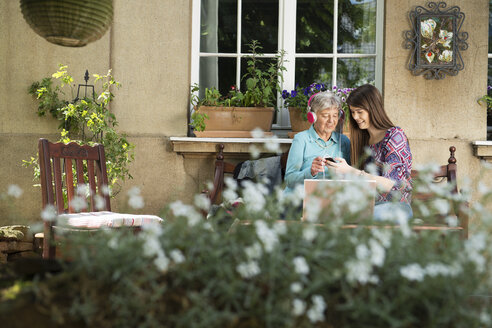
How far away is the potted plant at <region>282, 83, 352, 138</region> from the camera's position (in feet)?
13.0

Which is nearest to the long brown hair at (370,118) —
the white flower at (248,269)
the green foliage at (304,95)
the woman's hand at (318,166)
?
the woman's hand at (318,166)

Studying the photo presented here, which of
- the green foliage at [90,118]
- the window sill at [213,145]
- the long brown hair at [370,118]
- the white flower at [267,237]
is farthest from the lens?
the window sill at [213,145]

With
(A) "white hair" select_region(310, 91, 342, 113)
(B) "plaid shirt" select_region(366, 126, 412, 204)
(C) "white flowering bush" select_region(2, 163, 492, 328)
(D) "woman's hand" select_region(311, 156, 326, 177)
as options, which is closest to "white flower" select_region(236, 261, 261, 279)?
(C) "white flowering bush" select_region(2, 163, 492, 328)

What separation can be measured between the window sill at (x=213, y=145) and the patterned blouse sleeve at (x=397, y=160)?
931mm

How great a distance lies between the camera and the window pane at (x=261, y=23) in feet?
14.1

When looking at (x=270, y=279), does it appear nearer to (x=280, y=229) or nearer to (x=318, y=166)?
(x=280, y=229)

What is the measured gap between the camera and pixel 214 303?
1204 millimetres

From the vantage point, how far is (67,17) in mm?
2320

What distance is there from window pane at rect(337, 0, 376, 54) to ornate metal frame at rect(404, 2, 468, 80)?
36cm

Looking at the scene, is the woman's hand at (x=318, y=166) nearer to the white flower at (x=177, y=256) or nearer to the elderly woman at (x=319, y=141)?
the elderly woman at (x=319, y=141)

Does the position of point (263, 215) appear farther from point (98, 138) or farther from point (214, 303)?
point (98, 138)

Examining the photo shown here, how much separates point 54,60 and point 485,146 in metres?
3.23

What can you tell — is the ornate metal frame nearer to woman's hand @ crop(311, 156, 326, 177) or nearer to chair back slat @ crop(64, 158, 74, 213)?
woman's hand @ crop(311, 156, 326, 177)

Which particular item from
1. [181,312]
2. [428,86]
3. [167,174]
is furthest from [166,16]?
[181,312]
